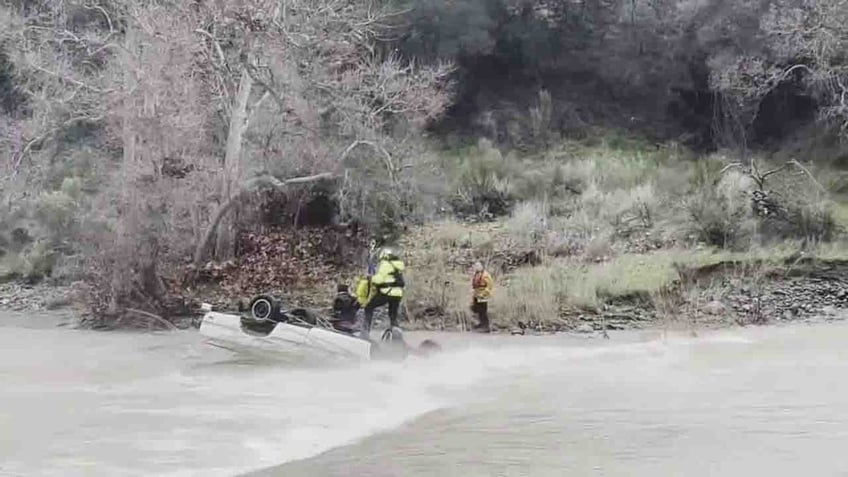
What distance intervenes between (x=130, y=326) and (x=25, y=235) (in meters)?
11.0

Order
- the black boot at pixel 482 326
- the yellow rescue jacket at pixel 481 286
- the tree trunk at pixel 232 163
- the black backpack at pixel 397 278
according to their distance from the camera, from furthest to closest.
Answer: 1. the tree trunk at pixel 232 163
2. the black boot at pixel 482 326
3. the yellow rescue jacket at pixel 481 286
4. the black backpack at pixel 397 278

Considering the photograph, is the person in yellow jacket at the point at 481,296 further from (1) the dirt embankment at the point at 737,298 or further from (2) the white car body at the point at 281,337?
(2) the white car body at the point at 281,337

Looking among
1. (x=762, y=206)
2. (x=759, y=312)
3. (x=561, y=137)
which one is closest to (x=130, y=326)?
(x=759, y=312)

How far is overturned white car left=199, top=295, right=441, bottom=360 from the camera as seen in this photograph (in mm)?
18703

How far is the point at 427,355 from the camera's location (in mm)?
19281

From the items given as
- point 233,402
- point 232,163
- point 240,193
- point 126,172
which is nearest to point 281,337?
point 233,402

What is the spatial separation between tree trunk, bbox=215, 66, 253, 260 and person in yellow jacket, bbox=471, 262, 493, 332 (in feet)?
21.7

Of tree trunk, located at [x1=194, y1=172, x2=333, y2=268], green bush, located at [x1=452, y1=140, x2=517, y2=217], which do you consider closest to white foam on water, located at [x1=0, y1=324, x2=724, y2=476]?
tree trunk, located at [x1=194, y1=172, x2=333, y2=268]

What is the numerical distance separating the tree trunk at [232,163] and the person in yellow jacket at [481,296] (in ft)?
21.7

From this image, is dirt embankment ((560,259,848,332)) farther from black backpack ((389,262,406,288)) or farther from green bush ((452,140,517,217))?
green bush ((452,140,517,217))

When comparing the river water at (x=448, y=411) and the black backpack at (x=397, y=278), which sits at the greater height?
the black backpack at (x=397, y=278)

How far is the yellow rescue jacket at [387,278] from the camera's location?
64.0ft

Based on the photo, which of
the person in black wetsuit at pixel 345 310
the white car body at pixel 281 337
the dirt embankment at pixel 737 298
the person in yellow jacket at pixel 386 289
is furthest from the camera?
the dirt embankment at pixel 737 298

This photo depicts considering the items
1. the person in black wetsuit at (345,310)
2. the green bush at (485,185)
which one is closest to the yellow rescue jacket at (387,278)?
the person in black wetsuit at (345,310)
